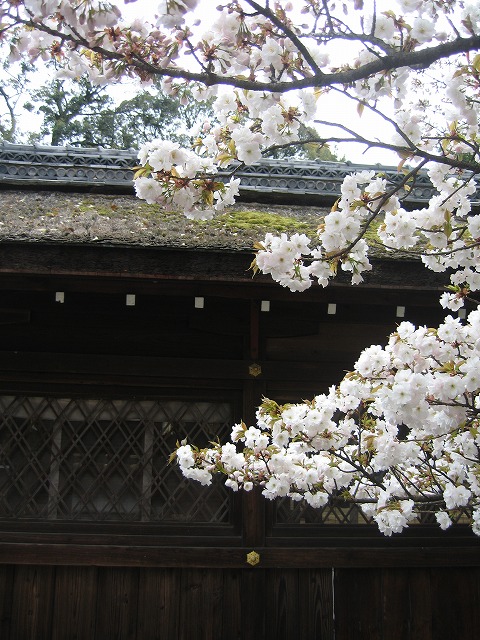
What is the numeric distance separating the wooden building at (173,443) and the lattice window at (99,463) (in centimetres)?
1

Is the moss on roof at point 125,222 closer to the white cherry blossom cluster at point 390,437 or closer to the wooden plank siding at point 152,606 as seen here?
the white cherry blossom cluster at point 390,437

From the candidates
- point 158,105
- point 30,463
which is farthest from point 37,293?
point 158,105

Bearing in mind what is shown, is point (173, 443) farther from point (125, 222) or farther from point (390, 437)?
point (390, 437)

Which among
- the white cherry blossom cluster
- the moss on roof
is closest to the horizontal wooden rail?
the white cherry blossom cluster

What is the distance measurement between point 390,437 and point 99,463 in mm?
2452

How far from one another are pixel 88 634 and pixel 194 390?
184cm

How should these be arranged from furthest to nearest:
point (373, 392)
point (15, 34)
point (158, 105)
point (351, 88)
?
point (158, 105), point (373, 392), point (351, 88), point (15, 34)

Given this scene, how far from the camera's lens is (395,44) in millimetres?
2805

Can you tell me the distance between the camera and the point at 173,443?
16.3 ft

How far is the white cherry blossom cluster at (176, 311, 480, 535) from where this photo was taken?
2.79 m

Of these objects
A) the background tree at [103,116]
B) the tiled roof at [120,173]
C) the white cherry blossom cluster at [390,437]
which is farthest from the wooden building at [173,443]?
the background tree at [103,116]

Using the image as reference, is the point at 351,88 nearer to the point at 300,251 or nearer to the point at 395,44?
the point at 395,44

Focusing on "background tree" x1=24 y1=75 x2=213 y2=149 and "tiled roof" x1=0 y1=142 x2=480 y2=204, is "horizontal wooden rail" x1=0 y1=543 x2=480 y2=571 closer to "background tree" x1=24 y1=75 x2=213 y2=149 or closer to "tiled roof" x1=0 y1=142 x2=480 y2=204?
"tiled roof" x1=0 y1=142 x2=480 y2=204

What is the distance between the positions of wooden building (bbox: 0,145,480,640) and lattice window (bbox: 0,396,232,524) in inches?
0.5
